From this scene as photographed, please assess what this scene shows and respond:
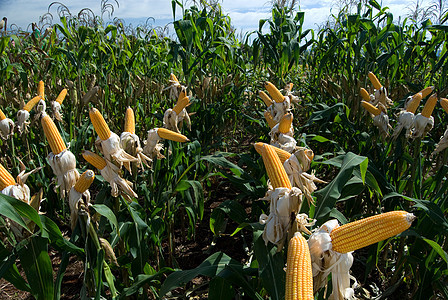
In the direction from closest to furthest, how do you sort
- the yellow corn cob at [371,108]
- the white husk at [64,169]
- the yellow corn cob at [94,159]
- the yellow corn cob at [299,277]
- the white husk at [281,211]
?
the yellow corn cob at [299,277], the white husk at [281,211], the white husk at [64,169], the yellow corn cob at [94,159], the yellow corn cob at [371,108]

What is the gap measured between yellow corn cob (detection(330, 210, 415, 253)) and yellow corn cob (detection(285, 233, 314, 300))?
0.17 metres

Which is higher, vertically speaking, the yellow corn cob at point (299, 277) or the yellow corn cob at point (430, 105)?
the yellow corn cob at point (430, 105)

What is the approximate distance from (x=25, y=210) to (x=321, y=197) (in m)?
1.51

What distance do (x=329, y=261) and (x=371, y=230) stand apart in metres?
0.19

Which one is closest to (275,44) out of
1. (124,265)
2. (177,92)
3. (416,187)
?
(177,92)

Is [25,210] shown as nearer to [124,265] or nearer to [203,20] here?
[124,265]

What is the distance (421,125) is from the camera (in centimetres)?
238

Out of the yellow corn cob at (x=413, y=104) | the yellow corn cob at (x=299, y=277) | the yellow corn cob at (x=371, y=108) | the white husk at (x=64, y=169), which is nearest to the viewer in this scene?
the yellow corn cob at (x=299, y=277)

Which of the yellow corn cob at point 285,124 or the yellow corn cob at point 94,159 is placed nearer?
the yellow corn cob at point 94,159

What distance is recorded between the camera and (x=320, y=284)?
123 cm

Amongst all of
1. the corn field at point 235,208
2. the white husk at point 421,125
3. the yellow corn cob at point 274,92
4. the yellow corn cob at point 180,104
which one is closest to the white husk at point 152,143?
the corn field at point 235,208

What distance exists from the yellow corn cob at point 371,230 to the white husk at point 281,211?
0.23 meters

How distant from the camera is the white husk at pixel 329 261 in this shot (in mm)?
1135

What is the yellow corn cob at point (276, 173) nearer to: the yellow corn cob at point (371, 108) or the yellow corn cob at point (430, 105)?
the yellow corn cob at point (430, 105)
